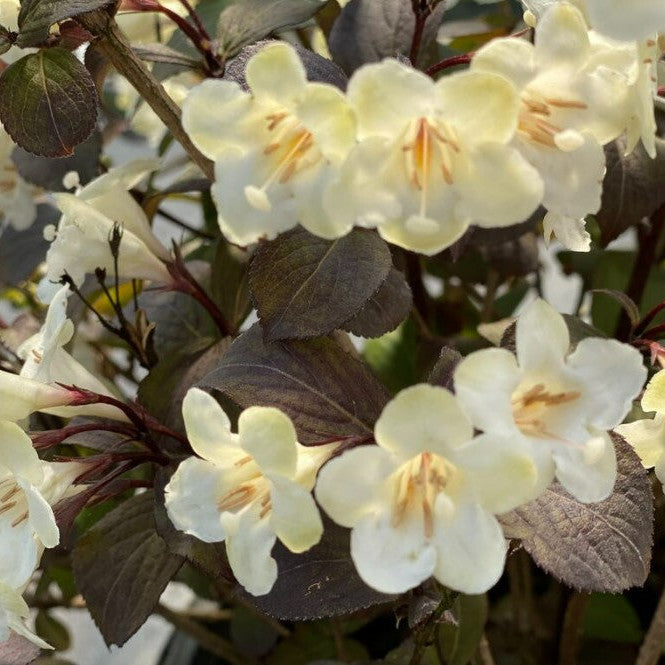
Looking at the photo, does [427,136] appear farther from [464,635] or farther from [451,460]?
[464,635]

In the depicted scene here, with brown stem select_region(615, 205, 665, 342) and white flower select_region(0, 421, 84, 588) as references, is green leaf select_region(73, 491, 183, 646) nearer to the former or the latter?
white flower select_region(0, 421, 84, 588)

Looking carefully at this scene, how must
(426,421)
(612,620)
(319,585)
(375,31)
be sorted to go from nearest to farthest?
(426,421) → (319,585) → (375,31) → (612,620)

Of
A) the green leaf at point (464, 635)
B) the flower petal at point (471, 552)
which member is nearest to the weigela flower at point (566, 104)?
the flower petal at point (471, 552)

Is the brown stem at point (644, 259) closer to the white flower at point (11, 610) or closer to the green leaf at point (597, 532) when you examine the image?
the green leaf at point (597, 532)

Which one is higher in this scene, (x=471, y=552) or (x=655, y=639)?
(x=471, y=552)

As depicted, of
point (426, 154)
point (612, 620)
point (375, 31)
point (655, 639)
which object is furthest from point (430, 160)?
point (612, 620)

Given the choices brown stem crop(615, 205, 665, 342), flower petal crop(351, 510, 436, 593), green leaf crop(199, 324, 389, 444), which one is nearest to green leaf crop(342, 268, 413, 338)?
green leaf crop(199, 324, 389, 444)
